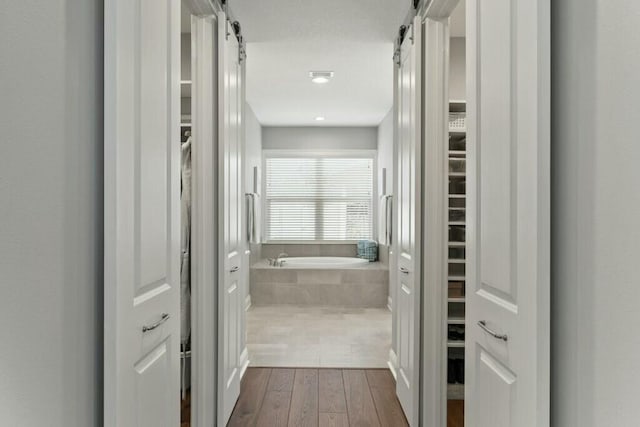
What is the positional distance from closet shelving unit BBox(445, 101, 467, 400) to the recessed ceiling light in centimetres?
157

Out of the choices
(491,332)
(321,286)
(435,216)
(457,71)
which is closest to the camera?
(491,332)

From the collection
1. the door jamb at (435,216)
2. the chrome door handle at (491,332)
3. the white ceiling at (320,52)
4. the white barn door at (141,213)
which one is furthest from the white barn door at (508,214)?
the white ceiling at (320,52)

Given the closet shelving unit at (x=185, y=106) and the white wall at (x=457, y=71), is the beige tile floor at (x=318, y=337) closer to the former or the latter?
the closet shelving unit at (x=185, y=106)

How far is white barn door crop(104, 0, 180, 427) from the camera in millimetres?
1123

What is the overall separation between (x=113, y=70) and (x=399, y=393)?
2.66 metres

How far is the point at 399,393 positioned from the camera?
3.02m

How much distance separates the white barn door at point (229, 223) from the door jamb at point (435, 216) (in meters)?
1.13

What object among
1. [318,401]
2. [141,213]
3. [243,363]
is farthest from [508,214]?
[243,363]

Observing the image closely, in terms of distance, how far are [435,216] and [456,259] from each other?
910mm

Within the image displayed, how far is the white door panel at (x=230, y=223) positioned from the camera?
2.58 metres

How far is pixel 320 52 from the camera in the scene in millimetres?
3934
